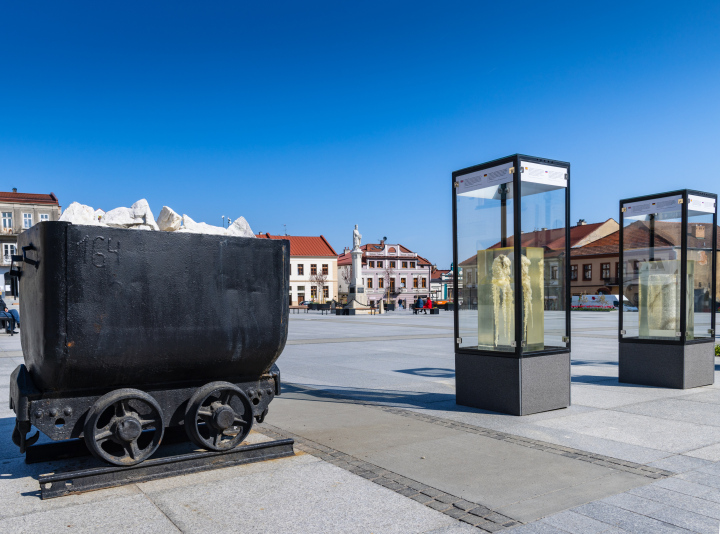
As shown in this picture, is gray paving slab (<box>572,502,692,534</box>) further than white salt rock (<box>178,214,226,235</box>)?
No

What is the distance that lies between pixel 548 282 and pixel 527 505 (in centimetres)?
370

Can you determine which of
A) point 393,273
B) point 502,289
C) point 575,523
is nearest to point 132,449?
point 575,523

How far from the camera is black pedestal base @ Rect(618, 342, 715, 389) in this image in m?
8.20

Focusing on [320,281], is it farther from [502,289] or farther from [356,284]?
[502,289]

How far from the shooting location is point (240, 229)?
4.78 m

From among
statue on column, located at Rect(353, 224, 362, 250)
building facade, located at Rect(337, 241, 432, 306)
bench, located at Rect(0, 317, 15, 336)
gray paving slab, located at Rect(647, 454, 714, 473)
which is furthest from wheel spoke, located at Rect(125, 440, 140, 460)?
building facade, located at Rect(337, 241, 432, 306)

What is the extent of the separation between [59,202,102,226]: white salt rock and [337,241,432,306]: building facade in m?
87.0

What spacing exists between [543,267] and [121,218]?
4773 millimetres

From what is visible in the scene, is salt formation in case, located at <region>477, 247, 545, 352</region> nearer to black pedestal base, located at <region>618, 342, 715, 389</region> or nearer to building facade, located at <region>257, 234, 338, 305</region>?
black pedestal base, located at <region>618, 342, 715, 389</region>

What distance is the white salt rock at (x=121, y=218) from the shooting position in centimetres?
427

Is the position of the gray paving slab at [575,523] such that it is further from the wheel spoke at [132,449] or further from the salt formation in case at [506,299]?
the salt formation in case at [506,299]

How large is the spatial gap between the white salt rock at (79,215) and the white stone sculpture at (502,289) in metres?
4.40

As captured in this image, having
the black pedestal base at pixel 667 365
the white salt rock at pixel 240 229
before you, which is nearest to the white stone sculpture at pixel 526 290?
the black pedestal base at pixel 667 365

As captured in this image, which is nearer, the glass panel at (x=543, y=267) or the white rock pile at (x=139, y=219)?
the white rock pile at (x=139, y=219)
